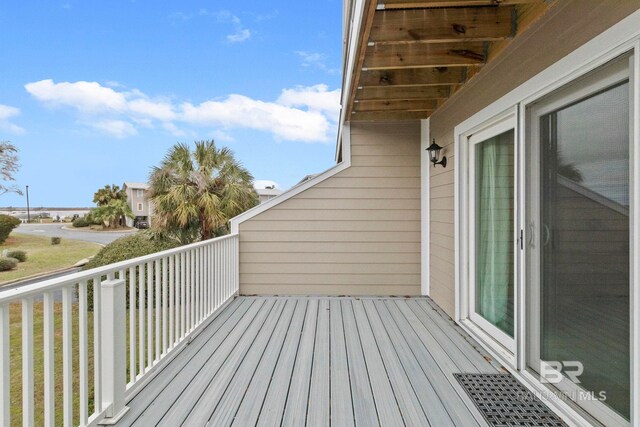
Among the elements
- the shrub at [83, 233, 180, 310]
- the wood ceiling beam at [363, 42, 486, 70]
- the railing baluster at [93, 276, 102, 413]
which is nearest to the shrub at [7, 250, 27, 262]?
the shrub at [83, 233, 180, 310]

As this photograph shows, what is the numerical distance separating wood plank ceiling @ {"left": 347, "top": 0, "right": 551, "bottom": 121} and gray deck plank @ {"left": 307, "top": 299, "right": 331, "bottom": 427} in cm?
240

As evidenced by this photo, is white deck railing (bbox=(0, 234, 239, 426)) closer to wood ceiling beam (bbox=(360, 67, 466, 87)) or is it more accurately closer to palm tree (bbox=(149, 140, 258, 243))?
wood ceiling beam (bbox=(360, 67, 466, 87))

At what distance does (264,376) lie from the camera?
2445 millimetres

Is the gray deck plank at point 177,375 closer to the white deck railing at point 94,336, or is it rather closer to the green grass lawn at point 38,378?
the white deck railing at point 94,336

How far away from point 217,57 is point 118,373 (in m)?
16.2

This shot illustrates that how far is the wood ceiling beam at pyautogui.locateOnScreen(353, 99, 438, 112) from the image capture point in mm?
4090

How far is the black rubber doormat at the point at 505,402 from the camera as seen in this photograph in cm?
192

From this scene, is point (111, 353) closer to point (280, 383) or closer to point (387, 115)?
point (280, 383)

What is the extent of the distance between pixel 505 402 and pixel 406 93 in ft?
9.72

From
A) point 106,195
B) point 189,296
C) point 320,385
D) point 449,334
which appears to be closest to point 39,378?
point 189,296

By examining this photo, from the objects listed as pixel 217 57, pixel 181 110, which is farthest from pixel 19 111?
pixel 217 57

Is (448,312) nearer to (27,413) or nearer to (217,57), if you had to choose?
(27,413)

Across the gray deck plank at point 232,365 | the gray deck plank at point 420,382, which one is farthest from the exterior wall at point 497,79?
the gray deck plank at point 232,365

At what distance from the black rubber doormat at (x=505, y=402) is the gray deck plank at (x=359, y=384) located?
636 mm
